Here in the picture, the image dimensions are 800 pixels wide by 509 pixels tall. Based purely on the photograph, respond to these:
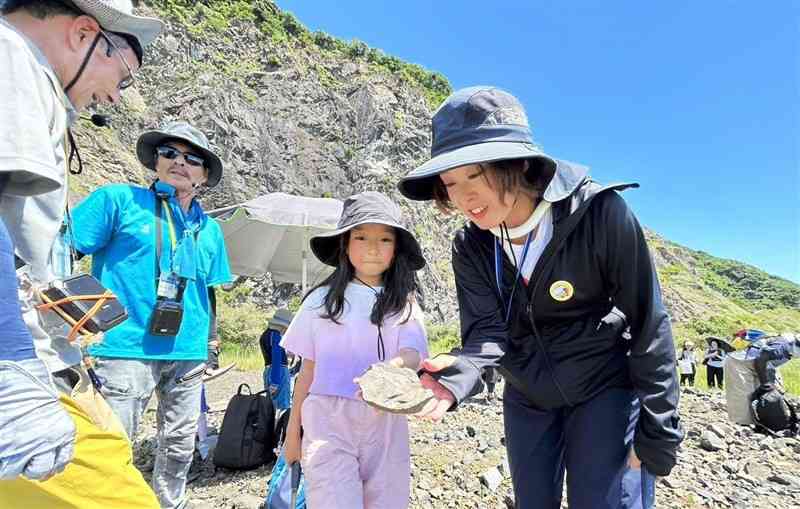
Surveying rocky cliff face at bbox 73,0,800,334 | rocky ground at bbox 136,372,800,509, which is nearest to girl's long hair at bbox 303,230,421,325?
rocky ground at bbox 136,372,800,509

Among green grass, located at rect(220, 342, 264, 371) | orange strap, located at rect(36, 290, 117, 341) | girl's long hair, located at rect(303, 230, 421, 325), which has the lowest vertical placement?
green grass, located at rect(220, 342, 264, 371)

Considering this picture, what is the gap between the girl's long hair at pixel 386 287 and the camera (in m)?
2.07

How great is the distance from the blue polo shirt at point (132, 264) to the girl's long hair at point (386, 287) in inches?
42.3

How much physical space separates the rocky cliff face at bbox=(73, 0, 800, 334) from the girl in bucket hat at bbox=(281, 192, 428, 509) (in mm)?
18879

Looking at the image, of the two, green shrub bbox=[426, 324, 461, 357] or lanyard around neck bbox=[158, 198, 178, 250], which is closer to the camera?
lanyard around neck bbox=[158, 198, 178, 250]

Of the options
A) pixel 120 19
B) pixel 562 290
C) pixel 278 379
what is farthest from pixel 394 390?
pixel 278 379

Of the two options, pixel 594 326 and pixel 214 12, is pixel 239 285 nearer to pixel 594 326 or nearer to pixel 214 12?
pixel 594 326

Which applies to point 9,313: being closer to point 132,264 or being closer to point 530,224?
point 530,224

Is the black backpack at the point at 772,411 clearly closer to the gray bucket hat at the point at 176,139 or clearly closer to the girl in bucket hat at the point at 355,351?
the girl in bucket hat at the point at 355,351

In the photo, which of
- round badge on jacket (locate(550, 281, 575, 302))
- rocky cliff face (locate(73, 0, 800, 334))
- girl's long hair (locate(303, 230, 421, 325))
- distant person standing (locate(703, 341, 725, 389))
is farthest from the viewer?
rocky cliff face (locate(73, 0, 800, 334))

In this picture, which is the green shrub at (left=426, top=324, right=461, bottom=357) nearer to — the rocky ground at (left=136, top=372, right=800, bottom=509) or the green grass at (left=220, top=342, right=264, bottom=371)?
the green grass at (left=220, top=342, right=264, bottom=371)

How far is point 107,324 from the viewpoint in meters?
1.32

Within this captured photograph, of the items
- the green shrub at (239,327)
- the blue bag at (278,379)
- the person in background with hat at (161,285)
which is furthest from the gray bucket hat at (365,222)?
the green shrub at (239,327)

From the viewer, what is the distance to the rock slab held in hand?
1.36 m
